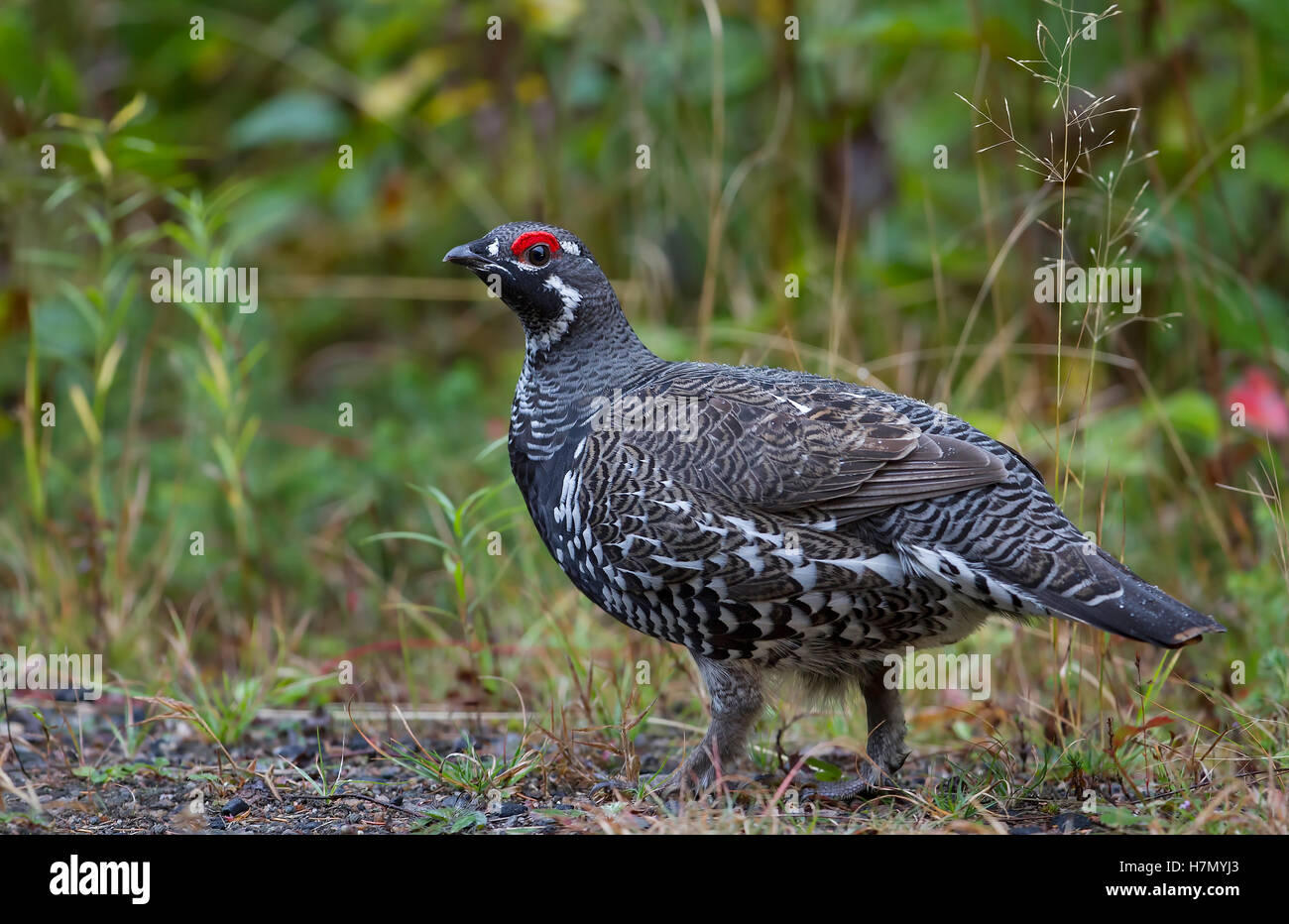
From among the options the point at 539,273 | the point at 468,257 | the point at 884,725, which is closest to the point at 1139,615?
the point at 884,725

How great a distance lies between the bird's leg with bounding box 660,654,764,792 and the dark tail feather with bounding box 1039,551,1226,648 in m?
0.98

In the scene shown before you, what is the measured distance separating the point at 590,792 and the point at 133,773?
149cm

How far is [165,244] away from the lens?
26.1ft

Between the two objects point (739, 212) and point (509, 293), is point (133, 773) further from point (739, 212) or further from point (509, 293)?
point (739, 212)

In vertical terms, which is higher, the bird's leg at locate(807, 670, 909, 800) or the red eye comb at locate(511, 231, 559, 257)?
the red eye comb at locate(511, 231, 559, 257)

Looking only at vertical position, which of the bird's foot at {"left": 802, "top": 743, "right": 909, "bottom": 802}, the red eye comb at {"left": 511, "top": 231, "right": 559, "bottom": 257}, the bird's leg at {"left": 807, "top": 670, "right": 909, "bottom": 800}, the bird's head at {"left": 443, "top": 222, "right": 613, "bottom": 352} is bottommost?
the bird's foot at {"left": 802, "top": 743, "right": 909, "bottom": 802}

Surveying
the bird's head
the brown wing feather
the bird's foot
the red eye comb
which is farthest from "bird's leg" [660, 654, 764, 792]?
the red eye comb

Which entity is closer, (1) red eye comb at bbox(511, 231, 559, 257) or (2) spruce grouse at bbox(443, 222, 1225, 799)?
(2) spruce grouse at bbox(443, 222, 1225, 799)

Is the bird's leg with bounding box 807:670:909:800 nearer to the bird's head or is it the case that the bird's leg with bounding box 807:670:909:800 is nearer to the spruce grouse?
the spruce grouse

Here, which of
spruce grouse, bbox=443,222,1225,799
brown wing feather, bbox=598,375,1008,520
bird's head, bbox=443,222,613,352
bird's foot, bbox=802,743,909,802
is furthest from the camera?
bird's head, bbox=443,222,613,352

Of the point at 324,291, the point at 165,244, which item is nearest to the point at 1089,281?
the point at 324,291

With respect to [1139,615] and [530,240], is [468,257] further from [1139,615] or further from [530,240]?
[1139,615]

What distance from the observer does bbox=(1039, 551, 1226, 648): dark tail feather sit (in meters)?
3.16

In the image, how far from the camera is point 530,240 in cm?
419
